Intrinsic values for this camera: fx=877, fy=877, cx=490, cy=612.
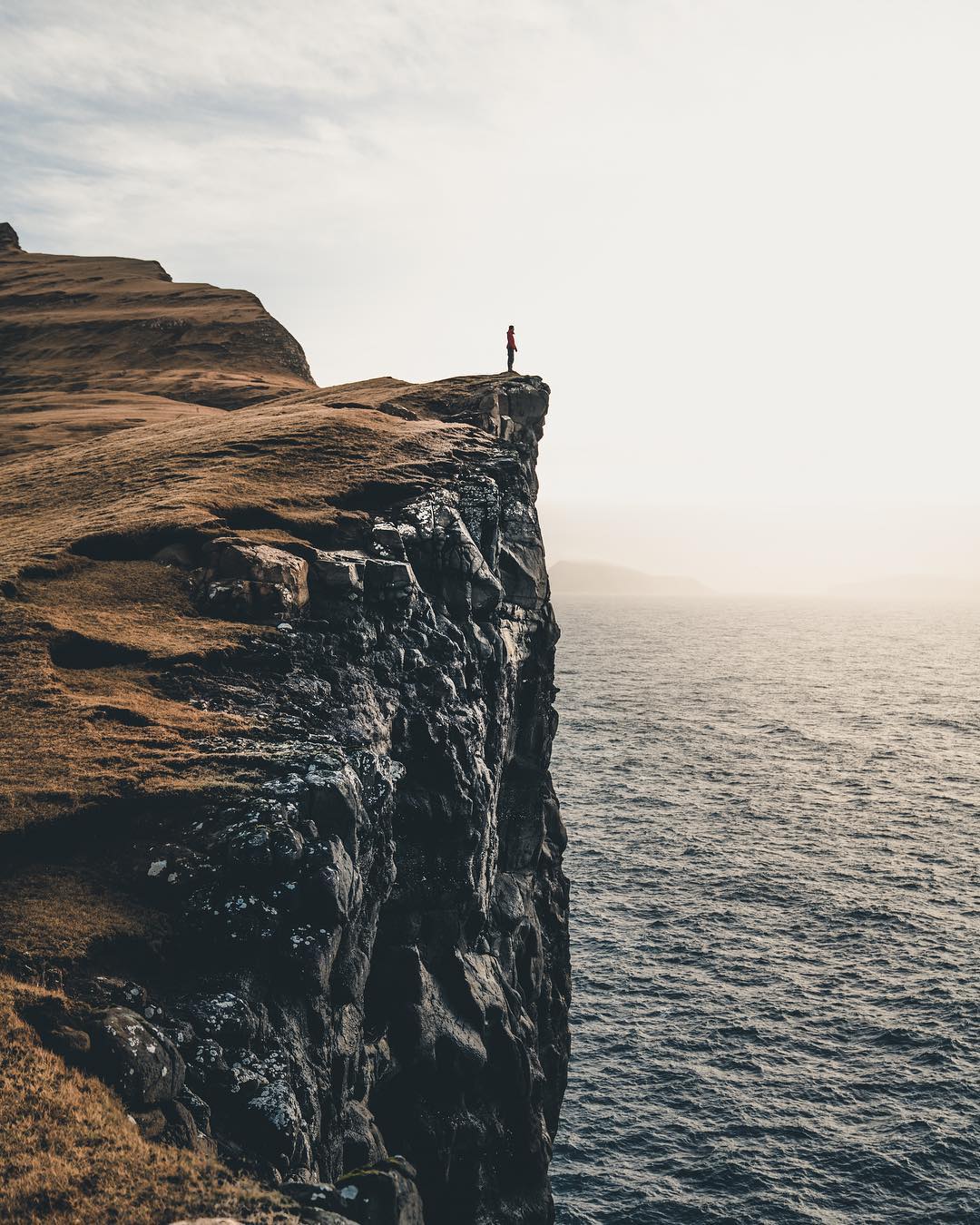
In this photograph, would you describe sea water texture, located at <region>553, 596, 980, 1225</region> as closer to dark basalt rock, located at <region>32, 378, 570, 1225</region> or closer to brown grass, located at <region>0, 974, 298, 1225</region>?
dark basalt rock, located at <region>32, 378, 570, 1225</region>

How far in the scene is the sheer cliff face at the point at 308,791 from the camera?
21.6 metres

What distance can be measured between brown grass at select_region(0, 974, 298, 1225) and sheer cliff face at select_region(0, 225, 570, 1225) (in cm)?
83

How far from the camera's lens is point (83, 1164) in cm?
1602

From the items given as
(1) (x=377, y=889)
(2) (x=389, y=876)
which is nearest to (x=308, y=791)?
(1) (x=377, y=889)

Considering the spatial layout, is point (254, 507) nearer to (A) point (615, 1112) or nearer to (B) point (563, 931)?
(B) point (563, 931)

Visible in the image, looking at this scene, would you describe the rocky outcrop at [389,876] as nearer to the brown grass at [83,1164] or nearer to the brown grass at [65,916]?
the brown grass at [65,916]

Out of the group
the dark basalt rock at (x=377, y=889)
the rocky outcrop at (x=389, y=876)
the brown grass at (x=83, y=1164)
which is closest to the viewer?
the brown grass at (x=83, y=1164)

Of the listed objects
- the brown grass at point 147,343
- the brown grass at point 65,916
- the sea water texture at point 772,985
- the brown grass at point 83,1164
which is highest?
the brown grass at point 147,343

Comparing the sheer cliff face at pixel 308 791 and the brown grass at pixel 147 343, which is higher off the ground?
the brown grass at pixel 147 343

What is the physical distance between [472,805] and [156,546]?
61.2ft

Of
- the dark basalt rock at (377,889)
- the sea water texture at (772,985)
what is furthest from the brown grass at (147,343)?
the sea water texture at (772,985)

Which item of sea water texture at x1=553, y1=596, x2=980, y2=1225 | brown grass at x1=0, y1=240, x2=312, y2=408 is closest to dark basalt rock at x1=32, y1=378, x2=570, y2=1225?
sea water texture at x1=553, y1=596, x2=980, y2=1225

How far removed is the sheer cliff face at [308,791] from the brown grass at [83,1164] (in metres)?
0.83

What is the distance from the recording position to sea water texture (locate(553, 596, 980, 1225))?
4394cm
